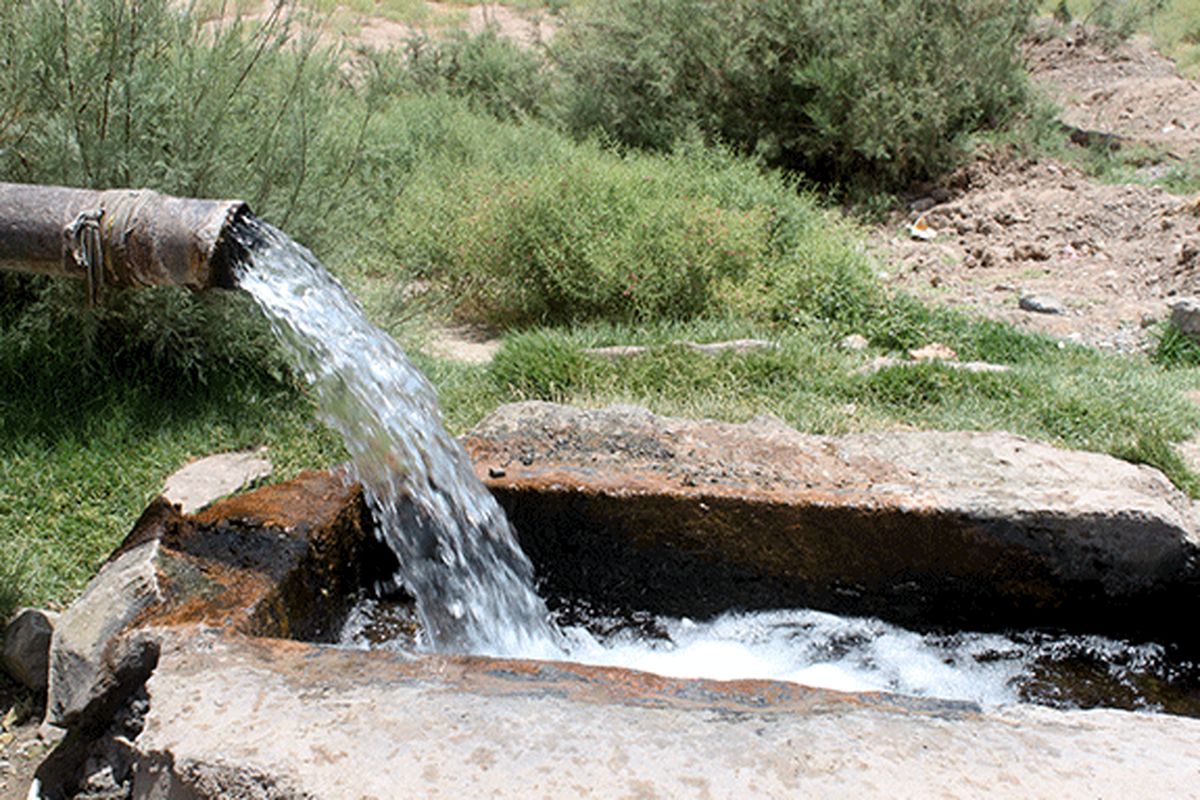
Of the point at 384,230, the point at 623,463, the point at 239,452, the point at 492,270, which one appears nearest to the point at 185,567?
the point at 623,463

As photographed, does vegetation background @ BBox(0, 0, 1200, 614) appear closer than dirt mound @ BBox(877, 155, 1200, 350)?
Yes

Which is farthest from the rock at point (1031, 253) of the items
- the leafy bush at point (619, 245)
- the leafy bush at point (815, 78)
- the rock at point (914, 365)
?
the rock at point (914, 365)

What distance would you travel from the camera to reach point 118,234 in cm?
261

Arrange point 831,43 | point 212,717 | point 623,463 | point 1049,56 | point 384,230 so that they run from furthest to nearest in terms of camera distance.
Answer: point 1049,56 < point 831,43 < point 384,230 < point 623,463 < point 212,717

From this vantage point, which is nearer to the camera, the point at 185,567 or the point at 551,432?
the point at 185,567

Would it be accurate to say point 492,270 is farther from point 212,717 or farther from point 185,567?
point 212,717

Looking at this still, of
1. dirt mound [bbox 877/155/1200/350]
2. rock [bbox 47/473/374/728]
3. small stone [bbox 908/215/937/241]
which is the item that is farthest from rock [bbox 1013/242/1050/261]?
rock [bbox 47/473/374/728]

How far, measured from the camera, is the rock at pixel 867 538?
Result: 3.02 m

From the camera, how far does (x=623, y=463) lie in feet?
11.2

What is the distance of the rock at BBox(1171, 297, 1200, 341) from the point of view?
21.2 ft

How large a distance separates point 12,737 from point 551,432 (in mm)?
1742

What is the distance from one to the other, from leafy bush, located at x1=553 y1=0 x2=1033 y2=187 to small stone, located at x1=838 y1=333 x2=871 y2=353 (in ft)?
15.1

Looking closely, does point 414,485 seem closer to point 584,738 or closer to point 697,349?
point 584,738

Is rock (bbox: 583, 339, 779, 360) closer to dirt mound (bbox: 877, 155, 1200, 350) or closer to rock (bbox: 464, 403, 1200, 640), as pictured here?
rock (bbox: 464, 403, 1200, 640)
